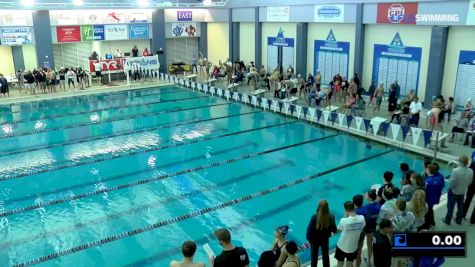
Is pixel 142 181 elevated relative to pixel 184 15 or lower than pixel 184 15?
lower

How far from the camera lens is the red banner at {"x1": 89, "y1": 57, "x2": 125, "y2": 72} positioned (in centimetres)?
2016

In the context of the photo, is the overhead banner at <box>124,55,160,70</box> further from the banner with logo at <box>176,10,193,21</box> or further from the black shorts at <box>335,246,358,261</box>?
the black shorts at <box>335,246,358,261</box>

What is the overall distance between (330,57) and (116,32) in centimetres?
1134

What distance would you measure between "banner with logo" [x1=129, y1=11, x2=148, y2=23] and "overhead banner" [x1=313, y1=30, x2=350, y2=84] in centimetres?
981

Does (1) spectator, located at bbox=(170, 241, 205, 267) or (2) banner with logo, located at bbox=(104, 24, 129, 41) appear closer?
(1) spectator, located at bbox=(170, 241, 205, 267)

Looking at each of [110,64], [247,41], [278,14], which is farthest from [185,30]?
[278,14]

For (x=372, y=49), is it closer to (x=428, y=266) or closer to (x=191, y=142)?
(x=191, y=142)

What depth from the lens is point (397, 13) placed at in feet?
46.4

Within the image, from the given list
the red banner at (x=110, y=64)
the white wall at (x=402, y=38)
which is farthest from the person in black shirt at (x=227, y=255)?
the red banner at (x=110, y=64)

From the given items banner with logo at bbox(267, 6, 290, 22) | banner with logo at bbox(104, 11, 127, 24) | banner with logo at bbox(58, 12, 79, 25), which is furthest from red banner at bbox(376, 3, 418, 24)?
banner with logo at bbox(58, 12, 79, 25)

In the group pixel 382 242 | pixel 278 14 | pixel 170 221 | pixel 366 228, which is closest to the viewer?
pixel 382 242

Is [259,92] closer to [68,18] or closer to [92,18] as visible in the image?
[92,18]

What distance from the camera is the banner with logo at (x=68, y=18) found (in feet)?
66.4

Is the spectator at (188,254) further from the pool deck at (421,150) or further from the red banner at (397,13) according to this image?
the red banner at (397,13)
